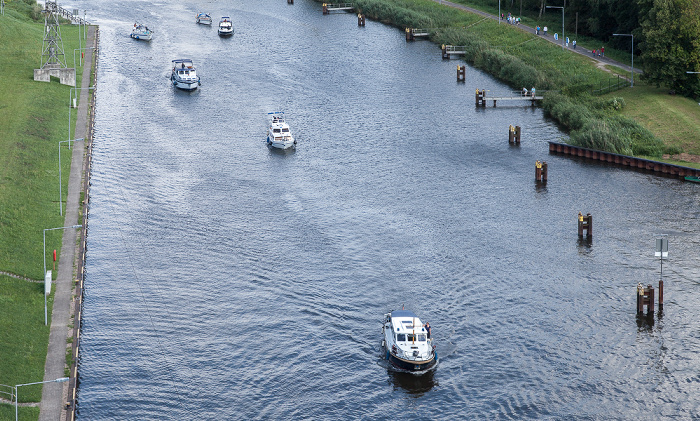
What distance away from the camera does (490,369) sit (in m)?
70.9

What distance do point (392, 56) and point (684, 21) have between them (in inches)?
2343

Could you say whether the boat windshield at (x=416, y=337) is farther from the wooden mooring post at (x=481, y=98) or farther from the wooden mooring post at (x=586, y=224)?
the wooden mooring post at (x=481, y=98)

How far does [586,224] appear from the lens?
94.7 meters

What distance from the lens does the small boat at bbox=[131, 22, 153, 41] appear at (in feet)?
616

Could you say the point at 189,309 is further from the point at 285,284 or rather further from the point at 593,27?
the point at 593,27

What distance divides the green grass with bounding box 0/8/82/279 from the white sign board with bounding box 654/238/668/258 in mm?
57228

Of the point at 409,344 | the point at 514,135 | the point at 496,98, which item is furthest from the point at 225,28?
the point at 409,344

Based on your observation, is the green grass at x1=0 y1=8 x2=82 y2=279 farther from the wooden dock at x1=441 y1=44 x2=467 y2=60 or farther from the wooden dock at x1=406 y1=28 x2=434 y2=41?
the wooden dock at x1=441 y1=44 x2=467 y2=60

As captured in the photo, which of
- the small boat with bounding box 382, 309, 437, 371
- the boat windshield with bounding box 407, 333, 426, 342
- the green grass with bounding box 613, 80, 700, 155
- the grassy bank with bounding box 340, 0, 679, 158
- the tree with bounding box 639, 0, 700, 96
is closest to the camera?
the small boat with bounding box 382, 309, 437, 371

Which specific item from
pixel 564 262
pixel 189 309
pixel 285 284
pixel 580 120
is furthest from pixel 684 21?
pixel 189 309

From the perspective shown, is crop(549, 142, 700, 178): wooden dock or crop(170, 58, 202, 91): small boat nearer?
crop(549, 142, 700, 178): wooden dock

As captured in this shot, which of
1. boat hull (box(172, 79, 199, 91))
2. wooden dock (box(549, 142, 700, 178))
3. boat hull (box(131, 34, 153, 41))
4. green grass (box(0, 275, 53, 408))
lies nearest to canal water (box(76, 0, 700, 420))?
wooden dock (box(549, 142, 700, 178))

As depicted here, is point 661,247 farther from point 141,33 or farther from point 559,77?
point 141,33

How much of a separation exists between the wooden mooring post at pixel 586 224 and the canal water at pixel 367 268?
1106mm
